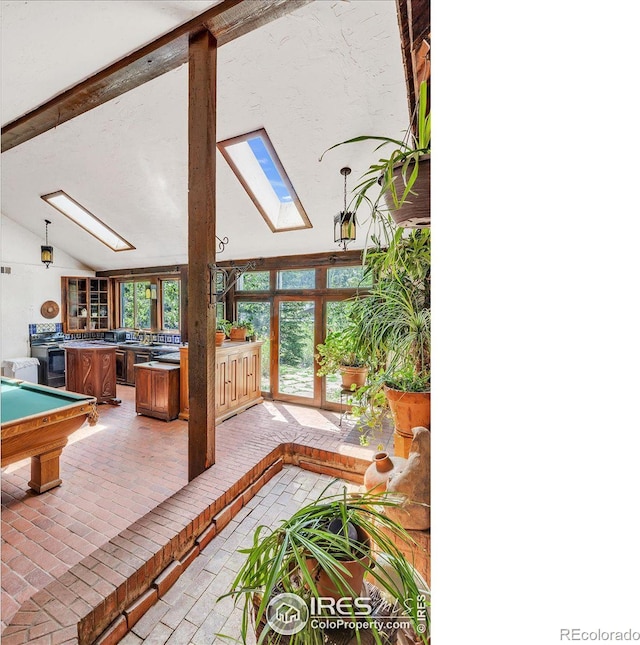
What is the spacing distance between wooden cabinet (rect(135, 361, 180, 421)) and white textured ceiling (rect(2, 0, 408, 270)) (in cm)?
203

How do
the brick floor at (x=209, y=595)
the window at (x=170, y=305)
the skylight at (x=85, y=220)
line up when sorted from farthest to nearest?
the window at (x=170, y=305) < the skylight at (x=85, y=220) < the brick floor at (x=209, y=595)

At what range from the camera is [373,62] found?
2057 millimetres

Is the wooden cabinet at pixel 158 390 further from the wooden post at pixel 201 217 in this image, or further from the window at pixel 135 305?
the window at pixel 135 305

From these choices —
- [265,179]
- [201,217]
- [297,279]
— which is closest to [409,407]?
[201,217]

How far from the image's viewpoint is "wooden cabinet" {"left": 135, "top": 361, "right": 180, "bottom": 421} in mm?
3795

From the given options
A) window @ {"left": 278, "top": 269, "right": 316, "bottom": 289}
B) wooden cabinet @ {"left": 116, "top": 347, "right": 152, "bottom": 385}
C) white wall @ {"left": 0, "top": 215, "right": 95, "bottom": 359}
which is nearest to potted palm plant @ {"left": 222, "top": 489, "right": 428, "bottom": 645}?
window @ {"left": 278, "top": 269, "right": 316, "bottom": 289}

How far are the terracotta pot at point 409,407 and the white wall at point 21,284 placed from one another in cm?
687

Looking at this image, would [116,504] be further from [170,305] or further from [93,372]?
[170,305]

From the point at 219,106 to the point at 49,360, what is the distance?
568 cm

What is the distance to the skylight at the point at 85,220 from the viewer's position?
14.7 ft

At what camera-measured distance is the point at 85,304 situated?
6.36m

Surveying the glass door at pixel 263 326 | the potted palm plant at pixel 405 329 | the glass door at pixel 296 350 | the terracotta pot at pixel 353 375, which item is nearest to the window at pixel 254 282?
the glass door at pixel 263 326
